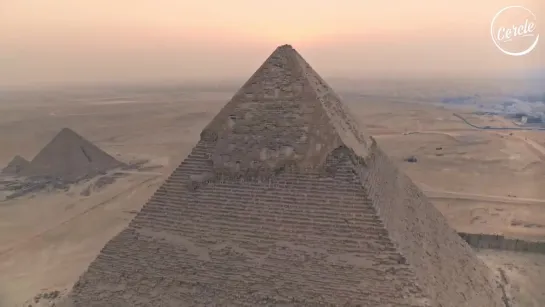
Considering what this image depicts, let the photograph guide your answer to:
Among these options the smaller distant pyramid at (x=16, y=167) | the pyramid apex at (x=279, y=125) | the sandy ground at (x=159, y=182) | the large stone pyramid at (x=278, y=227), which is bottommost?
the sandy ground at (x=159, y=182)

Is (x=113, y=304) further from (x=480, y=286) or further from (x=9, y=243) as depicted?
(x=9, y=243)

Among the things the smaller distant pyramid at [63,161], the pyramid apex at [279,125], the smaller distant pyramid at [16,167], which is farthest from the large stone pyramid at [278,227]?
the smaller distant pyramid at [16,167]

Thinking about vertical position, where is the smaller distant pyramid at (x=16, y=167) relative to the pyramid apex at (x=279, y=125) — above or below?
below

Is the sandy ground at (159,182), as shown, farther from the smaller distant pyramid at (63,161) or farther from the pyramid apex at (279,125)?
the pyramid apex at (279,125)

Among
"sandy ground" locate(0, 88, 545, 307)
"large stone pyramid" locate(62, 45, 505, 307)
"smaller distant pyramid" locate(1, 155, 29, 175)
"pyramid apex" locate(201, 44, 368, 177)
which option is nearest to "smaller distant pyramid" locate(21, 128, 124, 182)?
"smaller distant pyramid" locate(1, 155, 29, 175)

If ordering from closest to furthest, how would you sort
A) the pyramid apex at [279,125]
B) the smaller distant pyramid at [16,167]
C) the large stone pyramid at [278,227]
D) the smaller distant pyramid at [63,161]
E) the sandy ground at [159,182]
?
the large stone pyramid at [278,227]
the pyramid apex at [279,125]
the sandy ground at [159,182]
the smaller distant pyramid at [63,161]
the smaller distant pyramid at [16,167]

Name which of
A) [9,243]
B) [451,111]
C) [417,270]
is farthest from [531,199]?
[451,111]

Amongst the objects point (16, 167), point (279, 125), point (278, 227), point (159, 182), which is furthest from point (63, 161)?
point (278, 227)
